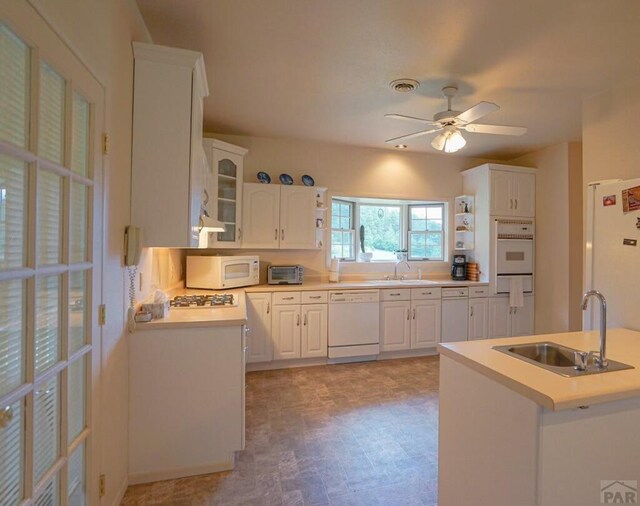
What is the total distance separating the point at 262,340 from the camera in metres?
3.60

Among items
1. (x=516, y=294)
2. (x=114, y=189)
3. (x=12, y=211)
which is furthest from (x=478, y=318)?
(x=12, y=211)

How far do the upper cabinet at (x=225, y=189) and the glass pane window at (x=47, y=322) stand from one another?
2229 mm

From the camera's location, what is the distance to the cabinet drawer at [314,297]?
3740 millimetres

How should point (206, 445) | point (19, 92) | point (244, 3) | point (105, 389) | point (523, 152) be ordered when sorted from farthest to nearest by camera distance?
point (523, 152)
point (206, 445)
point (244, 3)
point (105, 389)
point (19, 92)

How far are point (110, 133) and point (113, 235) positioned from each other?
0.49m

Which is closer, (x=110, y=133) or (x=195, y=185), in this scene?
(x=110, y=133)

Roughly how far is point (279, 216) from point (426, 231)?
89.8 inches

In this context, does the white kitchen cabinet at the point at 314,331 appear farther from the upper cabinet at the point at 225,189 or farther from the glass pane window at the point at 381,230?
the glass pane window at the point at 381,230

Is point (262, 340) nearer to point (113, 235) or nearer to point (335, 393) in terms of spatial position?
point (335, 393)

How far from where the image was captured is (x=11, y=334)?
92cm

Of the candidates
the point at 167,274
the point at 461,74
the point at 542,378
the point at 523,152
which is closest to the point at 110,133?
the point at 167,274

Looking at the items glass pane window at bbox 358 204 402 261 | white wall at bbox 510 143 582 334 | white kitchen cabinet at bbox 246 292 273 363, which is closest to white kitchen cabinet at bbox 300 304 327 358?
white kitchen cabinet at bbox 246 292 273 363

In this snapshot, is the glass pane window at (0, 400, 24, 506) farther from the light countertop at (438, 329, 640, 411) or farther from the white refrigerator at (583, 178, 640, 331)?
the white refrigerator at (583, 178, 640, 331)

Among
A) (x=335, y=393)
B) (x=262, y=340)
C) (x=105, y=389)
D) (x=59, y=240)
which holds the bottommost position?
(x=335, y=393)
